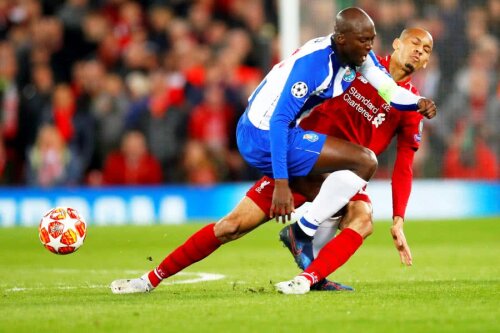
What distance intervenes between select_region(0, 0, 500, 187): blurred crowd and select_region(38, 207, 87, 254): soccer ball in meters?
8.31

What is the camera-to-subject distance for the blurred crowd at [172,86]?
1644cm

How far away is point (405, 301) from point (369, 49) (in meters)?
1.61

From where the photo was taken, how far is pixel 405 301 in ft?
21.0

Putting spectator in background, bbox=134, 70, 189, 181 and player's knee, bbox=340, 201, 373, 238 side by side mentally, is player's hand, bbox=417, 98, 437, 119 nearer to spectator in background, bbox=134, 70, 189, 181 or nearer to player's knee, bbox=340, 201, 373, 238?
player's knee, bbox=340, 201, 373, 238

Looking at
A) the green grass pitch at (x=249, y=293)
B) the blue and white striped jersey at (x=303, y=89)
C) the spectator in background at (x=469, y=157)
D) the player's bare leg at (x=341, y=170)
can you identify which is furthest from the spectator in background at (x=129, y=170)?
the player's bare leg at (x=341, y=170)

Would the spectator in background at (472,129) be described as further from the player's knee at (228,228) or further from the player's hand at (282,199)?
the player's hand at (282,199)

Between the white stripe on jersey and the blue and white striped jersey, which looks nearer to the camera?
the blue and white striped jersey

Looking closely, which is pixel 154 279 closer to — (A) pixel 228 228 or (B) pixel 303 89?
(A) pixel 228 228

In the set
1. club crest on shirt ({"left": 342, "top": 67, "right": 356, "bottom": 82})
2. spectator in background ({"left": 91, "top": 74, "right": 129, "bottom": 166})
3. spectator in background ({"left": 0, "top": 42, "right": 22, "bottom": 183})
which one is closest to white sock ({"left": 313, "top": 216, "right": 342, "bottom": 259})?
club crest on shirt ({"left": 342, "top": 67, "right": 356, "bottom": 82})

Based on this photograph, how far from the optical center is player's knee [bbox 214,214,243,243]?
23.2 feet

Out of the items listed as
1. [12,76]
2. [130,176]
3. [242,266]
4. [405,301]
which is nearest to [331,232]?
[405,301]

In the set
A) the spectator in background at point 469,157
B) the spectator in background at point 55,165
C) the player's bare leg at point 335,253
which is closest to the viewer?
the player's bare leg at point 335,253

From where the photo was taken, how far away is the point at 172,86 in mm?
16906

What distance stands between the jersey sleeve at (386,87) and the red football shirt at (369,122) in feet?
1.28
